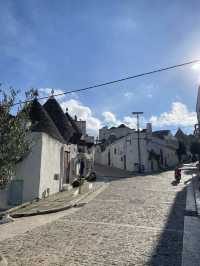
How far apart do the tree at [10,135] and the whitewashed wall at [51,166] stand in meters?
7.43

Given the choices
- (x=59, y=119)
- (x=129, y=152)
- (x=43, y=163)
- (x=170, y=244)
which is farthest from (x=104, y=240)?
(x=129, y=152)

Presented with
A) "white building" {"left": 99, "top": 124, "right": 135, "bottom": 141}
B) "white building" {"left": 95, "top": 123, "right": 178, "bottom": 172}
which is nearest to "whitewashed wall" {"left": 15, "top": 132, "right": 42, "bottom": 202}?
"white building" {"left": 95, "top": 123, "right": 178, "bottom": 172}

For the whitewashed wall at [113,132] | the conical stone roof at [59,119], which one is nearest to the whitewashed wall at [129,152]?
the conical stone roof at [59,119]

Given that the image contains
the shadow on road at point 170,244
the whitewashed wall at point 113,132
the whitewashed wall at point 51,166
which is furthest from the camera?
the whitewashed wall at point 113,132

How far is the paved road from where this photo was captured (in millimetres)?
5488

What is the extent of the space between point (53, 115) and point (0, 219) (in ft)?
41.3

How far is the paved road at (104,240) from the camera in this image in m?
5.49

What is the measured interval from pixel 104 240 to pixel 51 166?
9.02 m

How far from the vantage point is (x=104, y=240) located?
6.79 metres

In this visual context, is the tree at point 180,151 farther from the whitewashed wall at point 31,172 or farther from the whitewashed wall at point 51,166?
the whitewashed wall at point 31,172

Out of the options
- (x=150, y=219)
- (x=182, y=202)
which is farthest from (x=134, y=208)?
(x=182, y=202)

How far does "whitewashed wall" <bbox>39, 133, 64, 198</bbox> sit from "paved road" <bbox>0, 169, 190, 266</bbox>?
4.09 meters

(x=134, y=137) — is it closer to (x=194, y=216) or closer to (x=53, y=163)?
(x=53, y=163)

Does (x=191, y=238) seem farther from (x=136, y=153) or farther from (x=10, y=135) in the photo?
(x=136, y=153)
